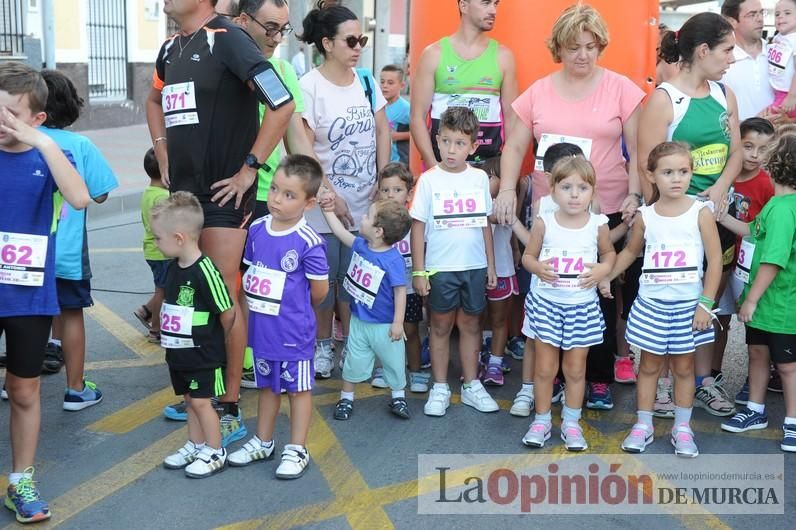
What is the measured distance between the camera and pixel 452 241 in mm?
4750

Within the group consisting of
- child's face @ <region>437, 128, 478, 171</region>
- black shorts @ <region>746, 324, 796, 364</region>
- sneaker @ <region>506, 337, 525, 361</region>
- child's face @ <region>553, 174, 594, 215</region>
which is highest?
child's face @ <region>437, 128, 478, 171</region>

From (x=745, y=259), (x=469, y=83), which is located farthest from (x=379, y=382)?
(x=745, y=259)

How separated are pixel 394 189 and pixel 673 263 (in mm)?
1436

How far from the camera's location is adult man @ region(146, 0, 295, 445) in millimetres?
4082

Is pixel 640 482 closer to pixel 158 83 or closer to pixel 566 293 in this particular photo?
pixel 566 293

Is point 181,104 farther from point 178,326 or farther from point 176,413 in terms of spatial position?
point 176,413

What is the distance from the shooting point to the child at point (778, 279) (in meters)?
Result: 4.36

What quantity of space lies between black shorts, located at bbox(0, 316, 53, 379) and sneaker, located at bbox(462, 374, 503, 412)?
85.1 inches

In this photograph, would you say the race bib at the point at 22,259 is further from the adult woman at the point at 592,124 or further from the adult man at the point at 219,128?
the adult woman at the point at 592,124

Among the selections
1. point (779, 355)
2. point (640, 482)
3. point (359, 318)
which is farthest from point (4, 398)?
point (779, 355)

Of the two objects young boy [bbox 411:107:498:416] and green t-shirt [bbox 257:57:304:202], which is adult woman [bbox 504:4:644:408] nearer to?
young boy [bbox 411:107:498:416]

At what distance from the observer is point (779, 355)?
443cm

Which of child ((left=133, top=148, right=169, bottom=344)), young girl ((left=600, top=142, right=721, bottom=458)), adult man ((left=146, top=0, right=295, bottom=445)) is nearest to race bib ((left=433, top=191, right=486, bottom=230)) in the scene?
young girl ((left=600, top=142, right=721, bottom=458))

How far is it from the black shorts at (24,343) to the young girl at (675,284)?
2452mm
